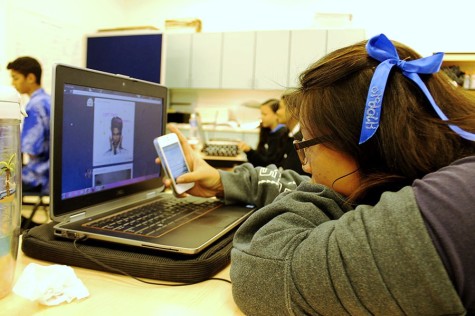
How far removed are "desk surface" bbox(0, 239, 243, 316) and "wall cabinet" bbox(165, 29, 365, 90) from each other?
140 inches

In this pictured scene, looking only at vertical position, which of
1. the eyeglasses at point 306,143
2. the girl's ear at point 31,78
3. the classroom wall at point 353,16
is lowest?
the eyeglasses at point 306,143

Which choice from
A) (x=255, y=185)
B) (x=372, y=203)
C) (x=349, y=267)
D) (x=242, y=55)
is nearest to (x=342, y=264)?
(x=349, y=267)

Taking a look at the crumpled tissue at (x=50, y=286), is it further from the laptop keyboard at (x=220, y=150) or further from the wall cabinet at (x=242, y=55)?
the wall cabinet at (x=242, y=55)

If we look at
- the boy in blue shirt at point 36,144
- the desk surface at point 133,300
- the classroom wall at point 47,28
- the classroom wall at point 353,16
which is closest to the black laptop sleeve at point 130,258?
the desk surface at point 133,300

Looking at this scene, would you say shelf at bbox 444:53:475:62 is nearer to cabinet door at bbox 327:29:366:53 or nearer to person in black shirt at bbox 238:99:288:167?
cabinet door at bbox 327:29:366:53

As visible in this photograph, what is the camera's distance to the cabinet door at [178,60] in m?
4.46

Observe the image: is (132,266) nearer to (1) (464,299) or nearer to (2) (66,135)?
(2) (66,135)

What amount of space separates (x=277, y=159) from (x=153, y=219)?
2.15 m

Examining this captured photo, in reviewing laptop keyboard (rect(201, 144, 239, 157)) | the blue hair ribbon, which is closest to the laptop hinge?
the blue hair ribbon

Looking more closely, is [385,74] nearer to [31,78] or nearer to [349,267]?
[349,267]

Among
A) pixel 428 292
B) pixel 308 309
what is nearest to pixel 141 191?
pixel 308 309

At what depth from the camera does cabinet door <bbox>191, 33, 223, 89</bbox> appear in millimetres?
4352

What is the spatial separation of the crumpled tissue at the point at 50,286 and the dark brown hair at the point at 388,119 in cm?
40

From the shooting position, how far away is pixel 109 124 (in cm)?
88
